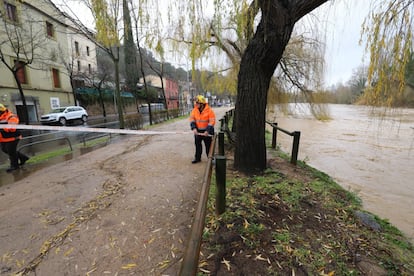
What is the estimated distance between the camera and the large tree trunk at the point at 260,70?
2.91m

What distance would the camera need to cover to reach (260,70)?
3.46m

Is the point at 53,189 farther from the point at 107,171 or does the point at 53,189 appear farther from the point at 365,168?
the point at 365,168

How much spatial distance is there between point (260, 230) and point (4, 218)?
3472 millimetres

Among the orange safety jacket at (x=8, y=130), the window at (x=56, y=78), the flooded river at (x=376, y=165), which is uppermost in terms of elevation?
the window at (x=56, y=78)

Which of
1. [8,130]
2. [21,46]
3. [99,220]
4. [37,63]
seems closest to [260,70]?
[99,220]

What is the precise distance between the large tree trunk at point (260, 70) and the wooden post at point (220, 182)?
4.77 feet

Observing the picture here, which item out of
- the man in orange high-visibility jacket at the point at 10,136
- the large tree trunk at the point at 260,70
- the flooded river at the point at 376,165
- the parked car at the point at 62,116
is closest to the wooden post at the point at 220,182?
the large tree trunk at the point at 260,70

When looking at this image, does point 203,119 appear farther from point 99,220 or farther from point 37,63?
point 37,63

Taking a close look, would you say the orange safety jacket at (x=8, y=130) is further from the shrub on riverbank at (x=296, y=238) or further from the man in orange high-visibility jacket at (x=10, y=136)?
the shrub on riverbank at (x=296, y=238)

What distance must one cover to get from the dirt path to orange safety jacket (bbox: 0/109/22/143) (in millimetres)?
981

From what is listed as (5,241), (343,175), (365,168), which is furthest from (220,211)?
(365,168)

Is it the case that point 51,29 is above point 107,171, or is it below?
above

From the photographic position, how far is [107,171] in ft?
15.8

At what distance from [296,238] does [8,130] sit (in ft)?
20.1
